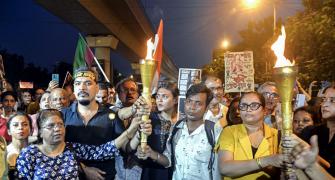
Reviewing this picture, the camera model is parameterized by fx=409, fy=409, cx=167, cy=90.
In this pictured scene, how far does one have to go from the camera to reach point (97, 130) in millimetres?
4438

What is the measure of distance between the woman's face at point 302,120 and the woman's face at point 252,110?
1744 mm

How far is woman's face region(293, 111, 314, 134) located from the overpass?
13500mm

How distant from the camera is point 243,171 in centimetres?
340

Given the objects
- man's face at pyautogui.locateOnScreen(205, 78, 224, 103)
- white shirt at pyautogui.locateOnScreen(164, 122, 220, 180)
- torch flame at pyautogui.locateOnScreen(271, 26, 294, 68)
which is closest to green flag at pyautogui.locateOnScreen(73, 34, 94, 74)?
man's face at pyautogui.locateOnScreen(205, 78, 224, 103)

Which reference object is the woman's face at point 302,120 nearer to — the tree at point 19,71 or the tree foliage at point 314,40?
the tree foliage at point 314,40

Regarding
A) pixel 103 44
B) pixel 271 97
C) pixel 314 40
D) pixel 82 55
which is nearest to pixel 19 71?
pixel 103 44

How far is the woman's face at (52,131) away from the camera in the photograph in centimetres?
384

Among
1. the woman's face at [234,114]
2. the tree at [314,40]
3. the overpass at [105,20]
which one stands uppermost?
the overpass at [105,20]

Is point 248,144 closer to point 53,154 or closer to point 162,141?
point 162,141

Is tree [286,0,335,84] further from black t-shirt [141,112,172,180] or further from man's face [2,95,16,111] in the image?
black t-shirt [141,112,172,180]

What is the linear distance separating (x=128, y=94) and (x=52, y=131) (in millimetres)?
2382

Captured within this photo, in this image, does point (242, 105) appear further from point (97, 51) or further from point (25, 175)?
point (97, 51)

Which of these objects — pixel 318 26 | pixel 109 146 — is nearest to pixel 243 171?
pixel 109 146

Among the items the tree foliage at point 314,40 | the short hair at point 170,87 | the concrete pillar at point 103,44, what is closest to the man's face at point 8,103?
the short hair at point 170,87
